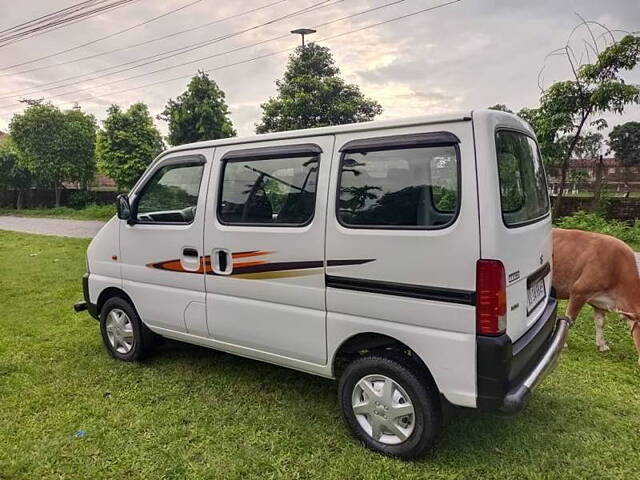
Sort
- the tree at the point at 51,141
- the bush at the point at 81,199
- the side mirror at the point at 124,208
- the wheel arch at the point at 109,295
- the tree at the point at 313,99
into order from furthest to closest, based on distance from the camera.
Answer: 1. the bush at the point at 81,199
2. the tree at the point at 51,141
3. the tree at the point at 313,99
4. the wheel arch at the point at 109,295
5. the side mirror at the point at 124,208

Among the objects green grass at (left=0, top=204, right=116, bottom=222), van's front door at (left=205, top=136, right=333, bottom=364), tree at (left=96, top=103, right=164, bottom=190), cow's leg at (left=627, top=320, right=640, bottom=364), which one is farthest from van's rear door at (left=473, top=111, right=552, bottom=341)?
green grass at (left=0, top=204, right=116, bottom=222)

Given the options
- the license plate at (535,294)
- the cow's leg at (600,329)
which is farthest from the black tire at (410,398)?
the cow's leg at (600,329)

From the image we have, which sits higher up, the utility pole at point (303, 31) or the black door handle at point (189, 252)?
the utility pole at point (303, 31)

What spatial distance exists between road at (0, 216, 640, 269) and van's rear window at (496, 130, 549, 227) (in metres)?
14.0

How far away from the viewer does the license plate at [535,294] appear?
2747mm

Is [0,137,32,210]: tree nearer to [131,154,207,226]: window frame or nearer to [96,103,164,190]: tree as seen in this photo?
[96,103,164,190]: tree

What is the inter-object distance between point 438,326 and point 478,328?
0.71 feet

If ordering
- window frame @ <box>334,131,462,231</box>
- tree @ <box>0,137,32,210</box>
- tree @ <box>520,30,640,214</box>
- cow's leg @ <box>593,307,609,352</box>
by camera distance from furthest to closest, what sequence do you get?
tree @ <box>0,137,32,210</box> < tree @ <box>520,30,640,214</box> < cow's leg @ <box>593,307,609,352</box> < window frame @ <box>334,131,462,231</box>

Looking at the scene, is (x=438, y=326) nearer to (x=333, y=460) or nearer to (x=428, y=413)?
(x=428, y=413)

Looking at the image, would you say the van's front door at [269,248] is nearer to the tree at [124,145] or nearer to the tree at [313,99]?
the tree at [313,99]

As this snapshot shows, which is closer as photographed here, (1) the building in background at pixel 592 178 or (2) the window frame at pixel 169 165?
(2) the window frame at pixel 169 165

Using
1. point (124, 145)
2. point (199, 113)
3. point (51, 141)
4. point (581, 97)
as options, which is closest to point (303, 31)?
point (199, 113)

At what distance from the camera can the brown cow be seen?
4059 millimetres

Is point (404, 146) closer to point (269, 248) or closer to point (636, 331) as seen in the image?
point (269, 248)
